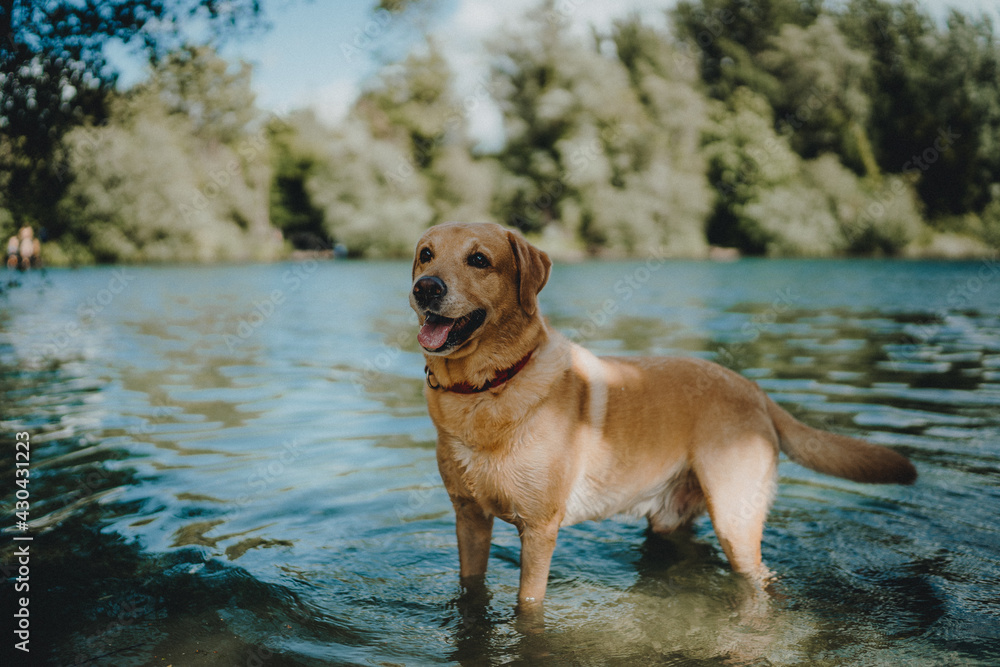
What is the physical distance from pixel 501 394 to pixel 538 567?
36.9 inches

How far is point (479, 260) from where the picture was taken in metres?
3.85

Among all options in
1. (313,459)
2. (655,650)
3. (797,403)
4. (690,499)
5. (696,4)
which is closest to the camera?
(655,650)

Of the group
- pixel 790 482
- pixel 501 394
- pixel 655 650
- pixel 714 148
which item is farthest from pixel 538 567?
pixel 714 148

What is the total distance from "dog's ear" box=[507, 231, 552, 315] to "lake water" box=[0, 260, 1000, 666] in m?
1.73

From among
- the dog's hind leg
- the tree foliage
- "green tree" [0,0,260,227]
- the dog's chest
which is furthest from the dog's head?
the tree foliage

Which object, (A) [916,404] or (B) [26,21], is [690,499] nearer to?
(A) [916,404]

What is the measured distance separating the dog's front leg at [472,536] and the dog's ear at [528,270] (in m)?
1.12

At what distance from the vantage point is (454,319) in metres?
3.68

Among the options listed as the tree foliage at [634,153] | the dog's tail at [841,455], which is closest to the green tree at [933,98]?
the tree foliage at [634,153]

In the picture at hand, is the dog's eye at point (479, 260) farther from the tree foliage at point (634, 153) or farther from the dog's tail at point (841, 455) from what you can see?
the tree foliage at point (634, 153)

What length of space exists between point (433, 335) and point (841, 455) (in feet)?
8.33

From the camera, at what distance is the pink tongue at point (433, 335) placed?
3.60 metres

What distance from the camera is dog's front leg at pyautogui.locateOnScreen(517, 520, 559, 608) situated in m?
3.78

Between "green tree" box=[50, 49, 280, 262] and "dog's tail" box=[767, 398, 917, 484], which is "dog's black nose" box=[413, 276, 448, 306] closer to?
"dog's tail" box=[767, 398, 917, 484]
